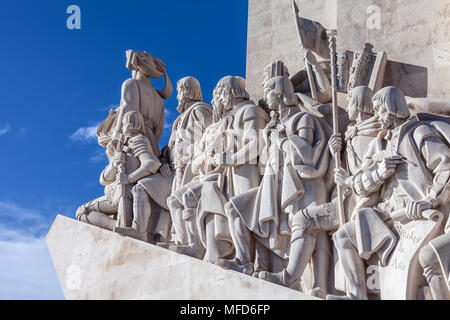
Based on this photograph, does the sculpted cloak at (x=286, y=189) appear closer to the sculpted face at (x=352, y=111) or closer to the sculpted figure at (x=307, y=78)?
the sculpted face at (x=352, y=111)

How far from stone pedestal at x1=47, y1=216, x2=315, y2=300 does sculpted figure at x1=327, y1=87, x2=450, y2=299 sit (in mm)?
663

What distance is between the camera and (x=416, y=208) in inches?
255

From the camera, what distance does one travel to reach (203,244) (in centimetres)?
806

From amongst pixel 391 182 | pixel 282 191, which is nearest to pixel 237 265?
pixel 282 191

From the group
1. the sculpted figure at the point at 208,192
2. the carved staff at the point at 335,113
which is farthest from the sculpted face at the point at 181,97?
the carved staff at the point at 335,113

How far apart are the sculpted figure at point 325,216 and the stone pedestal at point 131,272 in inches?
12.1

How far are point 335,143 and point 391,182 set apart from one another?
2.54 ft

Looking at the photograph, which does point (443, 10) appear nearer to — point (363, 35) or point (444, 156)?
point (363, 35)

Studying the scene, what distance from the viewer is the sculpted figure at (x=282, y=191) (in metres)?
7.45

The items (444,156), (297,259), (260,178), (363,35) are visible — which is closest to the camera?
(444,156)

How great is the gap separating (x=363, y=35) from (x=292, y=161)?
6.26ft

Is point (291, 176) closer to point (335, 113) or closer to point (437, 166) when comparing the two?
point (335, 113)
